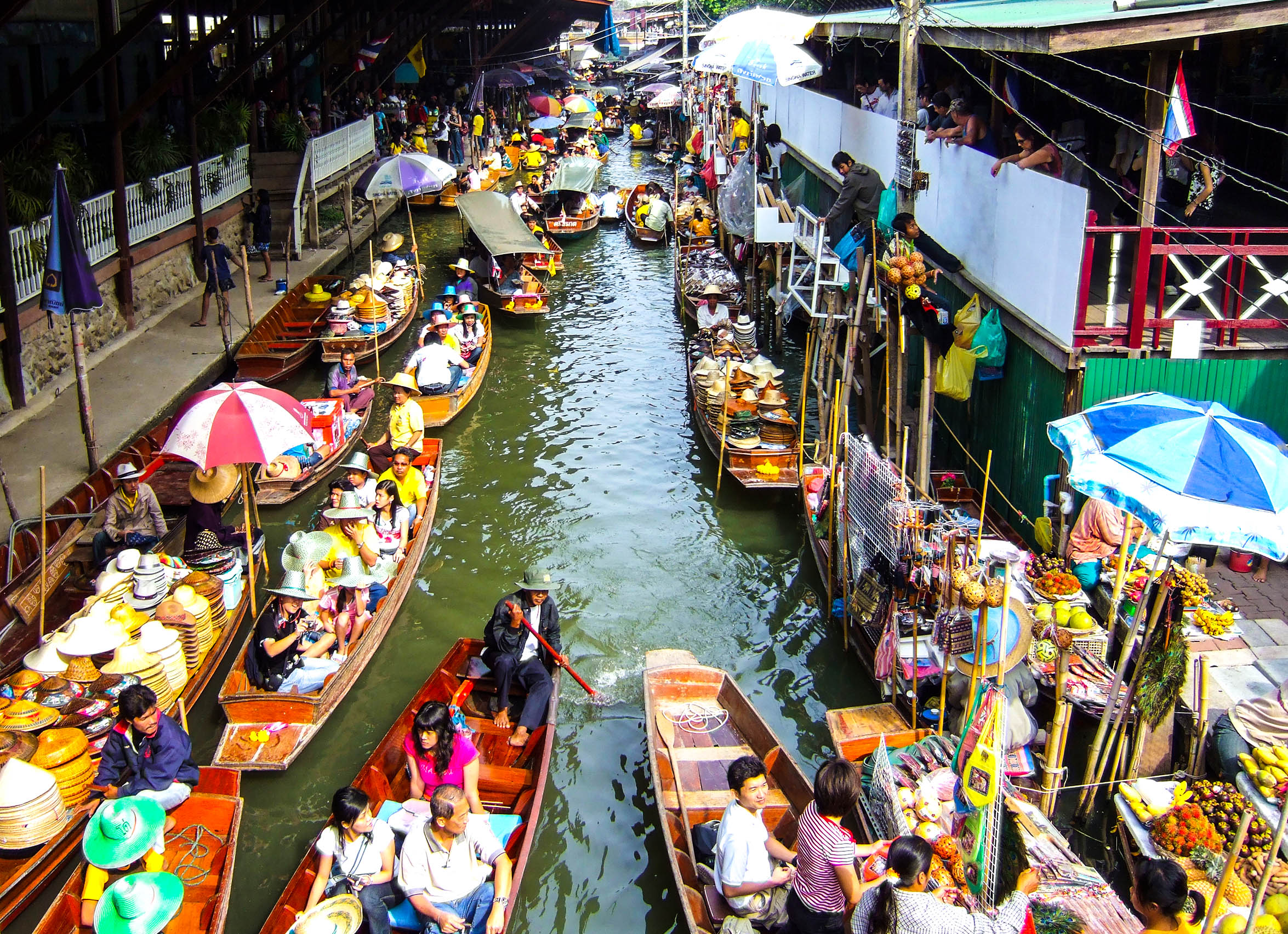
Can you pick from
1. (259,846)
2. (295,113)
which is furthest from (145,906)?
(295,113)

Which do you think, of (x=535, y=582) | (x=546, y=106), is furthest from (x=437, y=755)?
(x=546, y=106)

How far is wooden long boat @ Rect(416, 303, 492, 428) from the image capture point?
16.5 m

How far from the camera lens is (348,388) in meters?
16.0

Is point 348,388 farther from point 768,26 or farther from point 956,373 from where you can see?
point 768,26

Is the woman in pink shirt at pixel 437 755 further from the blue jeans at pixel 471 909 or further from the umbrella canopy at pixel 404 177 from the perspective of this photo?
the umbrella canopy at pixel 404 177

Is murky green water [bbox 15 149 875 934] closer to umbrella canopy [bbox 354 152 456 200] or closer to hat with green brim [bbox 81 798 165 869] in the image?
hat with green brim [bbox 81 798 165 869]

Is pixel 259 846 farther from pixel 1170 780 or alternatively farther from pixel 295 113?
pixel 295 113

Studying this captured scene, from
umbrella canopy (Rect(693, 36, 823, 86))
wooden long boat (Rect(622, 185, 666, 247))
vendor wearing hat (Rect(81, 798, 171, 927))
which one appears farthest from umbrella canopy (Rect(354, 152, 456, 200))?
vendor wearing hat (Rect(81, 798, 171, 927))

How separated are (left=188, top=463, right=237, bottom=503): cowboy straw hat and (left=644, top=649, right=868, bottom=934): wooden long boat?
494 cm

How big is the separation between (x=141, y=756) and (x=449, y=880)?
2.62 m

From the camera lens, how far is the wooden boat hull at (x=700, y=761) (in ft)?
24.4

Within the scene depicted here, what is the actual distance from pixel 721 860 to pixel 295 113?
23.6m

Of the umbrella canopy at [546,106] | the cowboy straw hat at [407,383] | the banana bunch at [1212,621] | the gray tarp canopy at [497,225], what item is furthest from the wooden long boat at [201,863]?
the umbrella canopy at [546,106]

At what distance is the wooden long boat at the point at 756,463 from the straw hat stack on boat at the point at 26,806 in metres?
8.65
